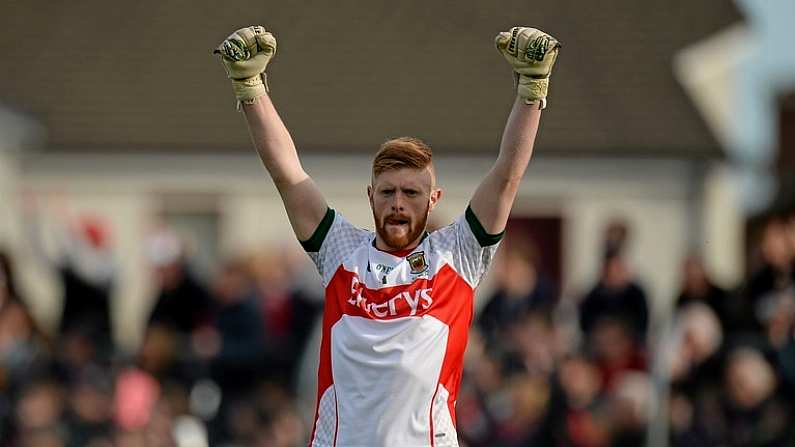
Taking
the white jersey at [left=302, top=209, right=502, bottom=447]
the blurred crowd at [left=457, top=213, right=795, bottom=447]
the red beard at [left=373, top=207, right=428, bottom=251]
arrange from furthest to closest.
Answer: the blurred crowd at [left=457, top=213, right=795, bottom=447]
the red beard at [left=373, top=207, right=428, bottom=251]
the white jersey at [left=302, top=209, right=502, bottom=447]

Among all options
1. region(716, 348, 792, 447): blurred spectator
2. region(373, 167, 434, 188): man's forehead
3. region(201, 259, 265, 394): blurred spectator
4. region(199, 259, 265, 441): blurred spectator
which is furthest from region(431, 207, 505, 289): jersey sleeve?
region(201, 259, 265, 394): blurred spectator

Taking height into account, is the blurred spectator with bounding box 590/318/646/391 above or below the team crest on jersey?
below

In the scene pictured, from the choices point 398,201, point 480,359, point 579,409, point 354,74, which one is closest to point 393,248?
point 398,201

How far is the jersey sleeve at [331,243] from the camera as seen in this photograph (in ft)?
20.6

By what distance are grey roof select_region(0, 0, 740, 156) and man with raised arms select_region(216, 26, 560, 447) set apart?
19.0 meters

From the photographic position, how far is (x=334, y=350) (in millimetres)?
6148

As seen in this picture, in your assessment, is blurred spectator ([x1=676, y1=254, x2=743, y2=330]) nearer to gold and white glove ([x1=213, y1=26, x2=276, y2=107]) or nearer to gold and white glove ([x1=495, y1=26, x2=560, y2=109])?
gold and white glove ([x1=495, y1=26, x2=560, y2=109])

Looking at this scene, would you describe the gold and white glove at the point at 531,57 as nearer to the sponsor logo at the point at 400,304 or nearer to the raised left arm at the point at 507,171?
the raised left arm at the point at 507,171

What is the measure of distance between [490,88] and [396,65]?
1.64 meters

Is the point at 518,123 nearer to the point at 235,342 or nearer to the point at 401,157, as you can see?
the point at 401,157

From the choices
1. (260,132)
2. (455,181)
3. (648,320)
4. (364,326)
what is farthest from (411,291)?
(455,181)

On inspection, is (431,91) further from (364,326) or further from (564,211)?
(364,326)

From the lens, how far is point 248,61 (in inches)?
249

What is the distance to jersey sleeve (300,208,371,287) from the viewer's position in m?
6.29
